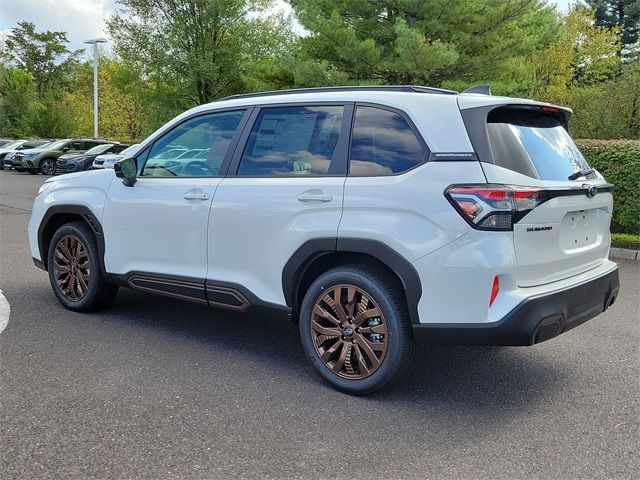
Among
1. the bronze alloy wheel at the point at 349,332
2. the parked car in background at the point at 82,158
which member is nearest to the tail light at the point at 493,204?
the bronze alloy wheel at the point at 349,332

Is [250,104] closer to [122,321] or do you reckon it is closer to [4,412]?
[122,321]

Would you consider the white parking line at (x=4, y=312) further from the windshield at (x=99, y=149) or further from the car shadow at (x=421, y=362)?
the windshield at (x=99, y=149)

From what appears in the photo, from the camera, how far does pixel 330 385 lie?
3.67 meters

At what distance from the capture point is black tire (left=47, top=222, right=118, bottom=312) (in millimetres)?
4941

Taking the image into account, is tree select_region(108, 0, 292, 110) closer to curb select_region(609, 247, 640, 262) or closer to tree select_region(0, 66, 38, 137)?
curb select_region(609, 247, 640, 262)

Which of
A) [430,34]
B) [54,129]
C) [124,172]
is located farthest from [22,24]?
[124,172]

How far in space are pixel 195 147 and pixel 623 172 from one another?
7902mm

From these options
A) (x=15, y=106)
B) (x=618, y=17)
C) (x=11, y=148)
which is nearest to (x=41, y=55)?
(x=15, y=106)

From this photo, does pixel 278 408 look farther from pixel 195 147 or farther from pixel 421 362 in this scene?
pixel 195 147

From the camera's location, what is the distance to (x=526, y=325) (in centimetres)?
310

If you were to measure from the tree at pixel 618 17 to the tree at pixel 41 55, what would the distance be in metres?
51.0

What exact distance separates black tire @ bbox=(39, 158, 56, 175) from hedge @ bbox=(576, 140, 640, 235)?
941 inches

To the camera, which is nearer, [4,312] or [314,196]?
[314,196]

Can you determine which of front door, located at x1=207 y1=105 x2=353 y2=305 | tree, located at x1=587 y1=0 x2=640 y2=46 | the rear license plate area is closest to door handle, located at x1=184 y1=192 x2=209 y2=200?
front door, located at x1=207 y1=105 x2=353 y2=305
